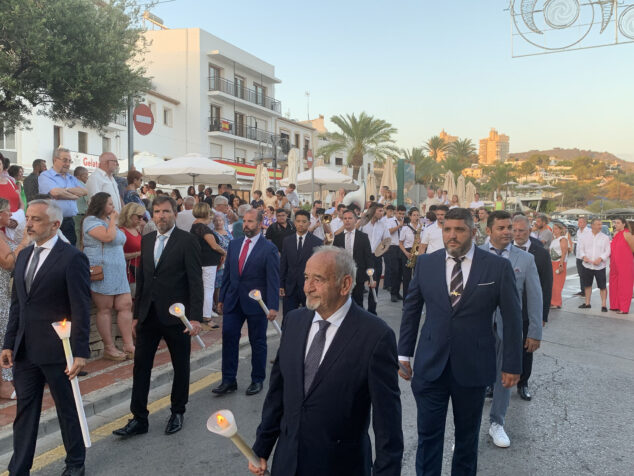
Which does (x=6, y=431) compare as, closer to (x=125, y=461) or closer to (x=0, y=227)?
(x=125, y=461)

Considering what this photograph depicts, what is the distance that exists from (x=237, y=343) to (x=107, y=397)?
4.56ft

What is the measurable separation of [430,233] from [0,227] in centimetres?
676

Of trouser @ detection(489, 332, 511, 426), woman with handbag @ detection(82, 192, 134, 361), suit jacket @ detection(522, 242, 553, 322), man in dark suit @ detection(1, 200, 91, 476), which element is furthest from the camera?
woman with handbag @ detection(82, 192, 134, 361)

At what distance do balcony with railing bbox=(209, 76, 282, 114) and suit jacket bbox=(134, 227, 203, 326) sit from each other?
119 feet

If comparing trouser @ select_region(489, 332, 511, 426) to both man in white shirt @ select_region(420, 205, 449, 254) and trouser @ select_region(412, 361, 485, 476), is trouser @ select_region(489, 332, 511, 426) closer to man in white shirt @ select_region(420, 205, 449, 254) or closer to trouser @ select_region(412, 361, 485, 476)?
trouser @ select_region(412, 361, 485, 476)

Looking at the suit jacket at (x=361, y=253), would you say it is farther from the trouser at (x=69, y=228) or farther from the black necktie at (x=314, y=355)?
the black necktie at (x=314, y=355)

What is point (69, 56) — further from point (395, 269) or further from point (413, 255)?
point (395, 269)

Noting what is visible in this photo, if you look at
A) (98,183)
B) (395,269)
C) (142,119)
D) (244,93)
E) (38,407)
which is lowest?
(395,269)

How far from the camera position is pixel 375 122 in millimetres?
43594

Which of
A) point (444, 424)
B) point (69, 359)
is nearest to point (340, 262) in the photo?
point (444, 424)

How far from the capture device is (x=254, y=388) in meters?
5.74

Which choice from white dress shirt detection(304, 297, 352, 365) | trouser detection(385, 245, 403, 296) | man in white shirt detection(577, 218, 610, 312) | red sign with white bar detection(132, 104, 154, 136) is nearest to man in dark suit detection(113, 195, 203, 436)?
white dress shirt detection(304, 297, 352, 365)

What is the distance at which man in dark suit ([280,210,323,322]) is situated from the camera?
6965mm

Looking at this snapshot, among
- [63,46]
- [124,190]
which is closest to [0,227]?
[124,190]
